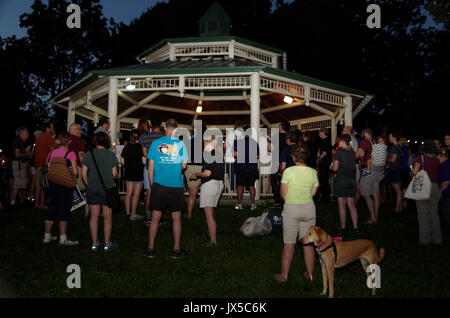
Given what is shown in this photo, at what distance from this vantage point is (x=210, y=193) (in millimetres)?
6141

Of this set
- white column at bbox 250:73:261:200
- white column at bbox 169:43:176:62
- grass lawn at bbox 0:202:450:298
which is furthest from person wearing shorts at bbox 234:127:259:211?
white column at bbox 169:43:176:62

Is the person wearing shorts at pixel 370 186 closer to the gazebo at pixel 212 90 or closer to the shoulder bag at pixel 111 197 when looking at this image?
the gazebo at pixel 212 90

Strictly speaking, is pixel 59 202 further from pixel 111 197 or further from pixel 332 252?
pixel 332 252

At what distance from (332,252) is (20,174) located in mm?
9258

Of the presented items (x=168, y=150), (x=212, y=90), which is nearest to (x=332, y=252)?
(x=168, y=150)

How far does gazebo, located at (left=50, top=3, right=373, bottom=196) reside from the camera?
11.7m

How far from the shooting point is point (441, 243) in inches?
269

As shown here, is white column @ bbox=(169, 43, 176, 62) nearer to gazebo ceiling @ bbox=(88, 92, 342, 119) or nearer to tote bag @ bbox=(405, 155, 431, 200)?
gazebo ceiling @ bbox=(88, 92, 342, 119)

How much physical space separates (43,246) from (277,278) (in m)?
3.91

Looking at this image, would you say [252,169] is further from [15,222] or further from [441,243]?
[15,222]

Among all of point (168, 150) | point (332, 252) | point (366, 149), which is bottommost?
point (332, 252)

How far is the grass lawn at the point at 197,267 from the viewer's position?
448 cm

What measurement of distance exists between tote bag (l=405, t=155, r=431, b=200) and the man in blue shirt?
163 inches

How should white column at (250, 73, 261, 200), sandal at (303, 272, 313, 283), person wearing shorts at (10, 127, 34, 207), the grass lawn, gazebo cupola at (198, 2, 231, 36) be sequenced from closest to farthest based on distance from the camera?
the grass lawn → sandal at (303, 272, 313, 283) → person wearing shorts at (10, 127, 34, 207) → white column at (250, 73, 261, 200) → gazebo cupola at (198, 2, 231, 36)
